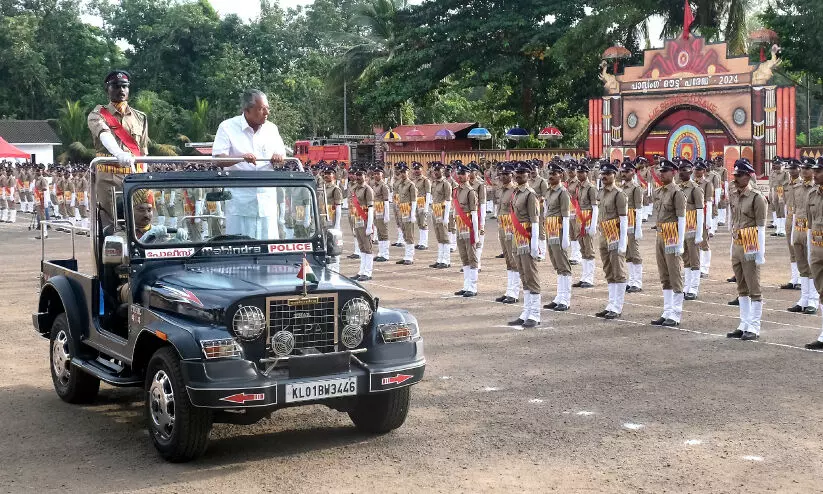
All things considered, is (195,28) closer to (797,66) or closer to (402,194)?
(797,66)

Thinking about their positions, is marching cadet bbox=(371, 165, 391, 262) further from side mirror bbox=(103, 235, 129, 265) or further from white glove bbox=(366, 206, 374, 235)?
side mirror bbox=(103, 235, 129, 265)

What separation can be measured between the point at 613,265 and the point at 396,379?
7319mm

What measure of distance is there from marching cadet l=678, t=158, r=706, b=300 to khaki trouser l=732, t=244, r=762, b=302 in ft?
7.48

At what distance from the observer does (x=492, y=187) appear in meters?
35.5

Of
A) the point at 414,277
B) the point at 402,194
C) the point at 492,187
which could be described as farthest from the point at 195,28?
the point at 414,277

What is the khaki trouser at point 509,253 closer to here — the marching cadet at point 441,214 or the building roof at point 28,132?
the marching cadet at point 441,214

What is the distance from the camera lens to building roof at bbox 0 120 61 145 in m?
62.0

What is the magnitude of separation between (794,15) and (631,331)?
29780mm

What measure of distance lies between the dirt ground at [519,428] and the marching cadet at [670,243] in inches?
15.6

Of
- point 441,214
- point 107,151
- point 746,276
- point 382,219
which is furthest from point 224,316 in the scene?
point 382,219

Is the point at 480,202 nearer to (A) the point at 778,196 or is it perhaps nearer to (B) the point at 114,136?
(A) the point at 778,196

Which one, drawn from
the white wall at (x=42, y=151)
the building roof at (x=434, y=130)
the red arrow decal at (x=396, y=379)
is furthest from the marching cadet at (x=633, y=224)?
the white wall at (x=42, y=151)

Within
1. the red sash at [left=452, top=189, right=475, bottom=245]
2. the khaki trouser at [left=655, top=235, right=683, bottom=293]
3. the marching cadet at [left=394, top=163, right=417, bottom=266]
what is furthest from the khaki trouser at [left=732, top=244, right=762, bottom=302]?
the marching cadet at [left=394, top=163, right=417, bottom=266]

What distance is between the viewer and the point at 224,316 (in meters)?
6.79
